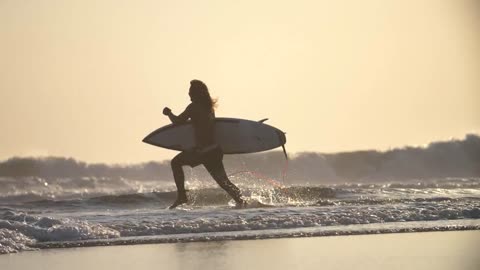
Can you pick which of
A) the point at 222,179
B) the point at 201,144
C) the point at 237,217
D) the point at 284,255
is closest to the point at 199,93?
the point at 201,144

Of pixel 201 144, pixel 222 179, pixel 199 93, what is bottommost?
pixel 222 179

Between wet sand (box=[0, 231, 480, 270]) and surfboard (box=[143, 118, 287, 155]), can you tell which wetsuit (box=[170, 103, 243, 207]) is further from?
wet sand (box=[0, 231, 480, 270])

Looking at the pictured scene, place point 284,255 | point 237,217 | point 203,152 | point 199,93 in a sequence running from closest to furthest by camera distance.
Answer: point 284,255, point 237,217, point 199,93, point 203,152

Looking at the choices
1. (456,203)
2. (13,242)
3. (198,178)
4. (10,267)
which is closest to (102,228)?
(13,242)

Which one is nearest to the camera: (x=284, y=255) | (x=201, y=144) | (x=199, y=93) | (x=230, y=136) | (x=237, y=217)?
(x=284, y=255)

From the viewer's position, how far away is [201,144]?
56.0ft

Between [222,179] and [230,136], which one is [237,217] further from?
[230,136]

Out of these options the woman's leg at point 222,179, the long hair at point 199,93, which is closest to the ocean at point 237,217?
the woman's leg at point 222,179

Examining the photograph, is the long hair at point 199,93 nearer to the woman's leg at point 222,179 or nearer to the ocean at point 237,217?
the woman's leg at point 222,179

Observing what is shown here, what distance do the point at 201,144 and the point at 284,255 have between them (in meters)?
6.26

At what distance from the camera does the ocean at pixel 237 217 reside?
1247 cm

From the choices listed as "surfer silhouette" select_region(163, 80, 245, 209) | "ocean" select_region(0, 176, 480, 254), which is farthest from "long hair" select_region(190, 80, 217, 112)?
"ocean" select_region(0, 176, 480, 254)

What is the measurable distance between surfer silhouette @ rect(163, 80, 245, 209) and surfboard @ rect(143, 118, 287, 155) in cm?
76

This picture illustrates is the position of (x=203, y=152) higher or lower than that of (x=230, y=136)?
lower
